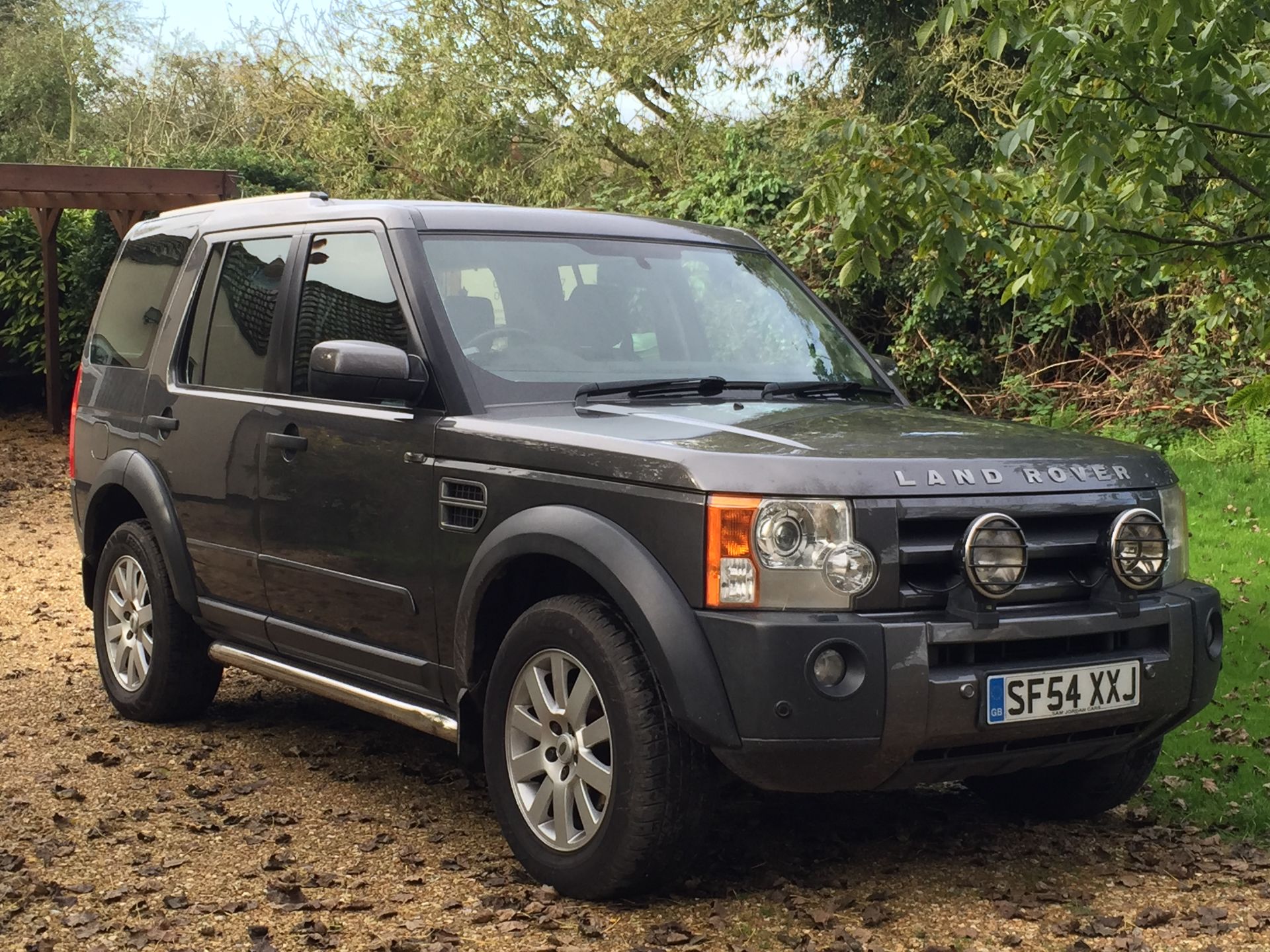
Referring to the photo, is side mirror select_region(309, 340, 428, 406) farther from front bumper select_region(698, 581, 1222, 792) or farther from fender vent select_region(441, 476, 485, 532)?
front bumper select_region(698, 581, 1222, 792)

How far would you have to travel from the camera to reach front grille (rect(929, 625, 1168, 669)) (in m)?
3.86

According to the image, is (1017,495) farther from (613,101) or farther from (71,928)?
(613,101)

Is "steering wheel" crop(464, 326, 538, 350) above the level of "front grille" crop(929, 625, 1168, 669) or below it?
above

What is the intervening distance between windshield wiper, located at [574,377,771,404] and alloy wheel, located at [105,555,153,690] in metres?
2.49

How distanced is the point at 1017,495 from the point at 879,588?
505 millimetres

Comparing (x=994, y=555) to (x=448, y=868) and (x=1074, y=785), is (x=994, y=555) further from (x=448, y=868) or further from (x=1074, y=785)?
(x=448, y=868)

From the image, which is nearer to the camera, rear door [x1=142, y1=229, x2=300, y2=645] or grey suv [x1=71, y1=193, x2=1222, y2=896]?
grey suv [x1=71, y1=193, x2=1222, y2=896]

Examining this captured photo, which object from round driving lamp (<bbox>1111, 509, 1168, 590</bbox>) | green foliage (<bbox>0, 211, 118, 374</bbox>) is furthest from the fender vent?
green foliage (<bbox>0, 211, 118, 374</bbox>)

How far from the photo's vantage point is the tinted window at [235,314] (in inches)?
220

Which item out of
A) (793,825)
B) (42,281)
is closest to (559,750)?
(793,825)

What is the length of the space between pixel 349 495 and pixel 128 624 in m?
2.08

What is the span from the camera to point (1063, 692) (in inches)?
156

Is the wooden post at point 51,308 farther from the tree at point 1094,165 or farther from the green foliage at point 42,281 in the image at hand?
the tree at point 1094,165

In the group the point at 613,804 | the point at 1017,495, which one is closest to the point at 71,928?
the point at 613,804
